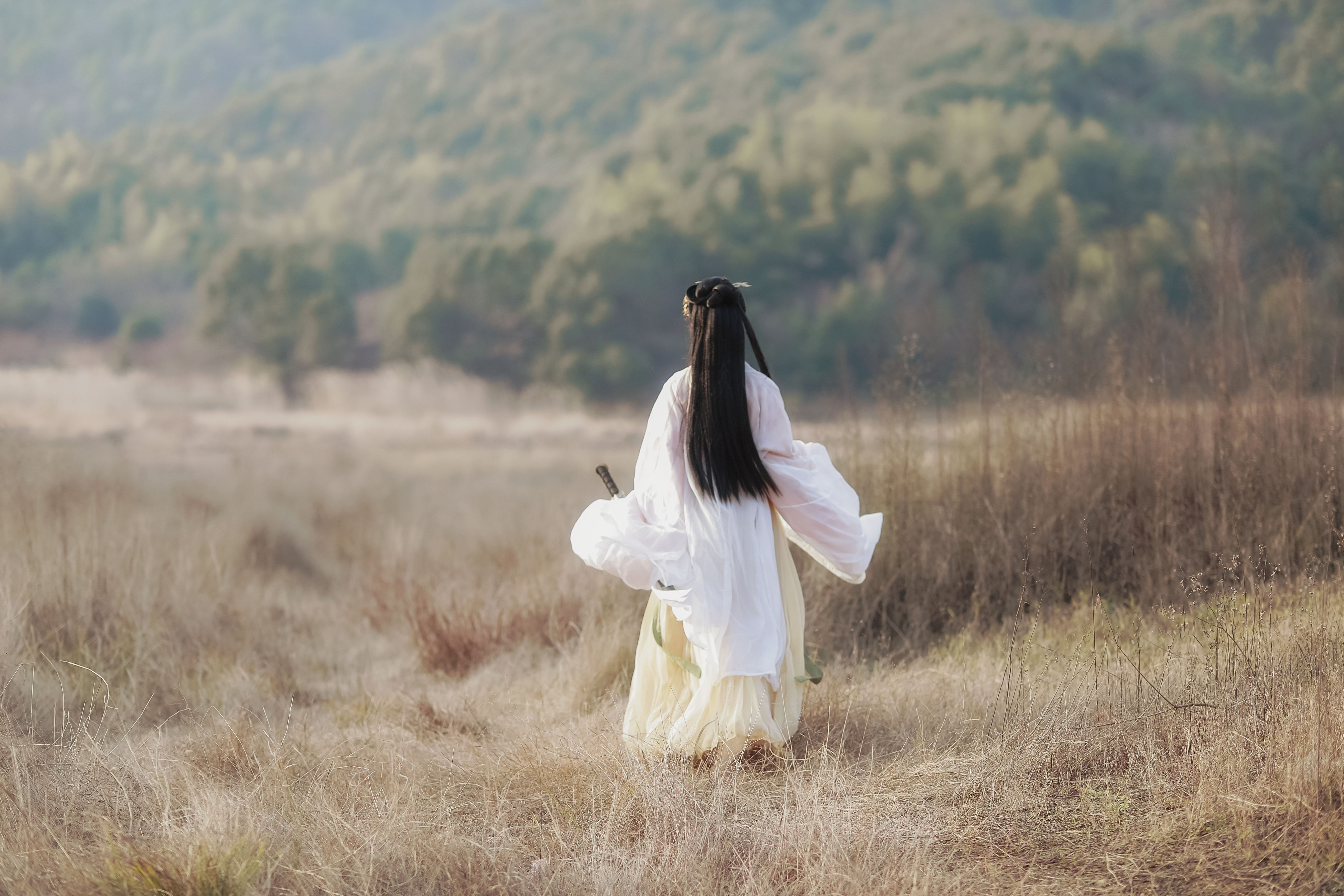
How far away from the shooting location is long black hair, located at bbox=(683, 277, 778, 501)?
3.17 meters

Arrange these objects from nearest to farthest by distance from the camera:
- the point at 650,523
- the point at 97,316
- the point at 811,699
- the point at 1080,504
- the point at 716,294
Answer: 1. the point at 716,294
2. the point at 650,523
3. the point at 811,699
4. the point at 1080,504
5. the point at 97,316

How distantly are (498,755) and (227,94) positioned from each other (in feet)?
128

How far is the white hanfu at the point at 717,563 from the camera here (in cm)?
320

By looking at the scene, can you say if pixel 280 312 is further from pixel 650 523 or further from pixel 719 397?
pixel 719 397

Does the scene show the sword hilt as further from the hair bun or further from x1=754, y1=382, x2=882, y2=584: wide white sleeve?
the hair bun

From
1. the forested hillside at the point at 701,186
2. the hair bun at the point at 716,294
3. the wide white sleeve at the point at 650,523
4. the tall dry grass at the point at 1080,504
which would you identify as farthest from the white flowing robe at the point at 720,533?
the forested hillside at the point at 701,186

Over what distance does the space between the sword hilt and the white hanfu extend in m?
0.07

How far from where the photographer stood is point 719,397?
3188mm

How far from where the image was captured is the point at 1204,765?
9.71 feet

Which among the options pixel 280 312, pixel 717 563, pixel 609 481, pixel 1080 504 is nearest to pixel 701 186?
pixel 280 312

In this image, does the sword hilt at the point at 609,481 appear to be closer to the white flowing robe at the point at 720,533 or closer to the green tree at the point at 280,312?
the white flowing robe at the point at 720,533

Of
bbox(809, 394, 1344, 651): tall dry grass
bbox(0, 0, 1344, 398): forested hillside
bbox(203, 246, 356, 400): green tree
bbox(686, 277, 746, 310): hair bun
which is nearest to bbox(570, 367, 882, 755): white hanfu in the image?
bbox(686, 277, 746, 310): hair bun

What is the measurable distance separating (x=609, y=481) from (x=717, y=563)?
50cm

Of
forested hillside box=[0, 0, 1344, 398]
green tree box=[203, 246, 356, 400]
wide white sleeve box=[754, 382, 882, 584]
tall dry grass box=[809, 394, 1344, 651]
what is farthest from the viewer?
green tree box=[203, 246, 356, 400]
